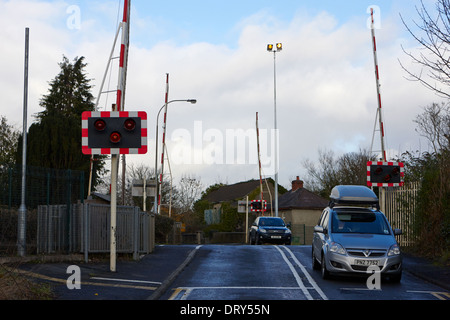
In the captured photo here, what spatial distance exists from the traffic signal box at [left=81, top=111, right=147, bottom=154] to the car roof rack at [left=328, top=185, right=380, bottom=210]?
503cm

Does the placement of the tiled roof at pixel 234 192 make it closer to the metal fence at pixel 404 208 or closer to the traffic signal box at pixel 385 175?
the metal fence at pixel 404 208

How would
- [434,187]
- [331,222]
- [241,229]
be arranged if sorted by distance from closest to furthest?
1. [331,222]
2. [434,187]
3. [241,229]

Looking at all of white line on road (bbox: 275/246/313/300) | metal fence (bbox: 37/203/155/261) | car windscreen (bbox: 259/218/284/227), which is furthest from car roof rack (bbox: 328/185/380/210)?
car windscreen (bbox: 259/218/284/227)

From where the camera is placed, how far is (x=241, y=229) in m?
66.1

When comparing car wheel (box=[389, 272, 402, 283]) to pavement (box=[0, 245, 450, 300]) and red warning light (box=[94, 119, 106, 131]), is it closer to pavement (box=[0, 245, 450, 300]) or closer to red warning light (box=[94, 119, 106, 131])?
pavement (box=[0, 245, 450, 300])

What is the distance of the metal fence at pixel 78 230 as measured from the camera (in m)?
16.3

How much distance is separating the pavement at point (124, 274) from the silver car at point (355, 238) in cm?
126

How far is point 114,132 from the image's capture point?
1396cm

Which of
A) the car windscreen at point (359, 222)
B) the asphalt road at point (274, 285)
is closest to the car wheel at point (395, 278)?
the asphalt road at point (274, 285)

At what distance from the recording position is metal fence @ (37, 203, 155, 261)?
1627 centimetres
